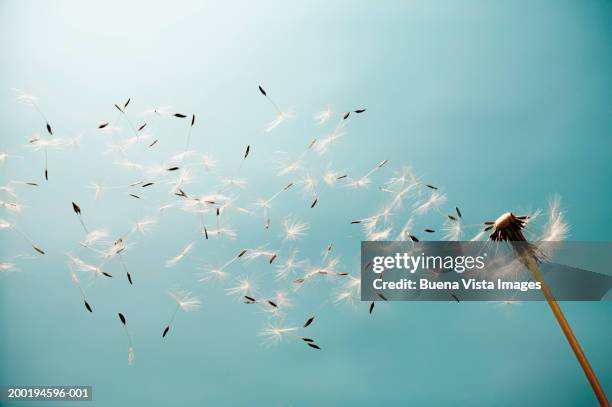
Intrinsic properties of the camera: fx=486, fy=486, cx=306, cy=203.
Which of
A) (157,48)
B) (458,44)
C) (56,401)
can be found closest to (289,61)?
(157,48)

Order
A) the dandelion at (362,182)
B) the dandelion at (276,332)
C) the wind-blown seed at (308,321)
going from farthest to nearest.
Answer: the dandelion at (362,182) → the wind-blown seed at (308,321) → the dandelion at (276,332)

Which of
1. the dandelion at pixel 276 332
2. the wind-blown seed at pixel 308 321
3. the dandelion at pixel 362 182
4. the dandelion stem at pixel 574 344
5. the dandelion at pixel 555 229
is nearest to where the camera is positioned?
the dandelion stem at pixel 574 344

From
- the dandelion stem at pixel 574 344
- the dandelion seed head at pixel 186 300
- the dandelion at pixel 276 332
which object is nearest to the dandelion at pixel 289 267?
the dandelion at pixel 276 332

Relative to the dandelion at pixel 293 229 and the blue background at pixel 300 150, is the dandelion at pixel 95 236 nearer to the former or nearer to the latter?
the blue background at pixel 300 150

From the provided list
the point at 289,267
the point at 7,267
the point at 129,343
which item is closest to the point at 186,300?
the point at 129,343

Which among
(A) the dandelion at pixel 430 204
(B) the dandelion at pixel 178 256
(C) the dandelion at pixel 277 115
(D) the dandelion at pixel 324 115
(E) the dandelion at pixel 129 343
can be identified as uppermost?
(C) the dandelion at pixel 277 115

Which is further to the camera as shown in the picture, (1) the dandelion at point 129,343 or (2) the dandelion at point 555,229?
(1) the dandelion at point 129,343

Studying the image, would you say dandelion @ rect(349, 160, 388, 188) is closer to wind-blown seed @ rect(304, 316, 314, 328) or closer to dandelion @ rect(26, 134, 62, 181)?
wind-blown seed @ rect(304, 316, 314, 328)

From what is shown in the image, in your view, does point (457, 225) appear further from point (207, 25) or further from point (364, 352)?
point (207, 25)
